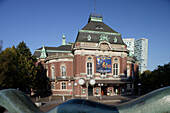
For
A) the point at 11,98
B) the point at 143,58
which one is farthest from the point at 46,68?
the point at 143,58

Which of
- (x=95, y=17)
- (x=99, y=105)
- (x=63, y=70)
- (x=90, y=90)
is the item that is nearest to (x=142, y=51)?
(x=95, y=17)

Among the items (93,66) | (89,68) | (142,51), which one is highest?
(142,51)

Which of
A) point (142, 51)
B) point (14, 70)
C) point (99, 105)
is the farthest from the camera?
point (142, 51)

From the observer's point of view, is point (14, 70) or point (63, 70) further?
point (63, 70)

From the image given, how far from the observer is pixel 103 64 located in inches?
1090

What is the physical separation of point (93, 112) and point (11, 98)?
10.1 ft


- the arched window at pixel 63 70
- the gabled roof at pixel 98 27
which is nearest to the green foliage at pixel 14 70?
the arched window at pixel 63 70

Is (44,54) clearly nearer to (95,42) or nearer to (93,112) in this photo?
(95,42)

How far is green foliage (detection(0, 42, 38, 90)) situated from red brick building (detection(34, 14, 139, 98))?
7.82 m

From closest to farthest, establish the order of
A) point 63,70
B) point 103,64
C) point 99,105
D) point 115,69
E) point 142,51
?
1. point 99,105
2. point 103,64
3. point 115,69
4. point 63,70
5. point 142,51

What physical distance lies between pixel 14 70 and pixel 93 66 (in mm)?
16384

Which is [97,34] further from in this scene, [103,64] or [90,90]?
[90,90]

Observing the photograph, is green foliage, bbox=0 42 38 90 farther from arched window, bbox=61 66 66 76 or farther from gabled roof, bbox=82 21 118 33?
gabled roof, bbox=82 21 118 33

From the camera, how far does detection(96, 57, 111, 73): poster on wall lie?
27391 millimetres
